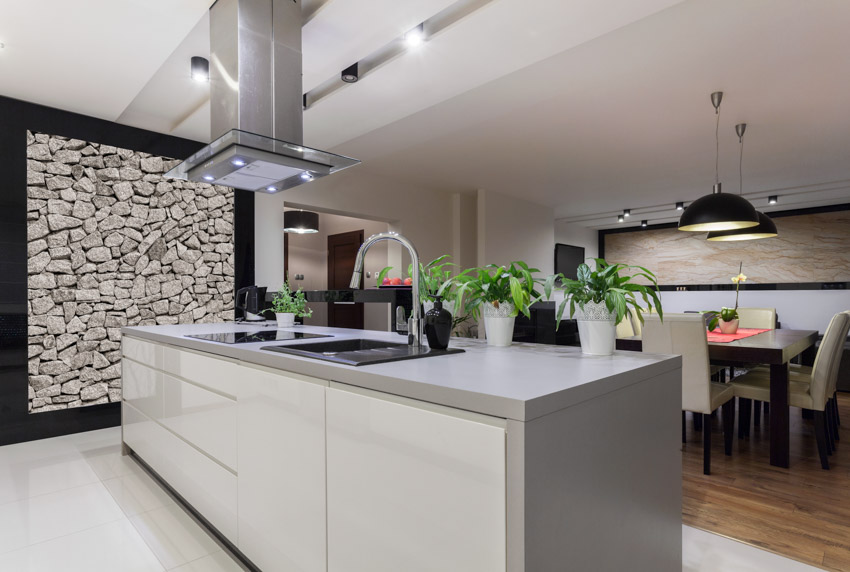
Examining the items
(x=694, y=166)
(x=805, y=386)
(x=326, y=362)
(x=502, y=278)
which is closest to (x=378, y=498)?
(x=326, y=362)

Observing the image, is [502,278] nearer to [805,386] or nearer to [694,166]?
[805,386]

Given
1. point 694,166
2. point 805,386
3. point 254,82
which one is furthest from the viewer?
point 694,166

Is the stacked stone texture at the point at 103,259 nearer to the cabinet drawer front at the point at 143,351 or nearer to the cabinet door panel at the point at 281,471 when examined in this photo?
the cabinet drawer front at the point at 143,351

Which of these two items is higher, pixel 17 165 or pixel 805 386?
pixel 17 165

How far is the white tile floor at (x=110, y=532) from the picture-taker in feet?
5.73

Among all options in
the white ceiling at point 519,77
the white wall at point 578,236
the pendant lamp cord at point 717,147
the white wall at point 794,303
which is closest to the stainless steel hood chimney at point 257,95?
the white ceiling at point 519,77

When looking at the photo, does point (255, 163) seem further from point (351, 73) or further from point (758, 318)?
point (758, 318)

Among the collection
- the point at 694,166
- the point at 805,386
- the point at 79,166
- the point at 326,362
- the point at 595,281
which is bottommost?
the point at 805,386

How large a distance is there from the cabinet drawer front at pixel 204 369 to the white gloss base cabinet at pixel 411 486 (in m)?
0.64

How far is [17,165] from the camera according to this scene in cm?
325

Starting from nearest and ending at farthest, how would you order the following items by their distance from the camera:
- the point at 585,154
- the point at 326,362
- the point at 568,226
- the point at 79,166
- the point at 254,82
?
the point at 326,362
the point at 254,82
the point at 79,166
the point at 585,154
the point at 568,226

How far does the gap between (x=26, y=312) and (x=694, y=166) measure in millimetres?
6362

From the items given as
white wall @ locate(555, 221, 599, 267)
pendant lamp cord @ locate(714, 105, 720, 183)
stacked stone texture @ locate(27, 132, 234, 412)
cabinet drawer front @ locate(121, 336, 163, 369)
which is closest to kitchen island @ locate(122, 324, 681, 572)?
cabinet drawer front @ locate(121, 336, 163, 369)

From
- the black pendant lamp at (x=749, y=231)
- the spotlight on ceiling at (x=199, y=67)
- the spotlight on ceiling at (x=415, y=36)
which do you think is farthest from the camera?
the black pendant lamp at (x=749, y=231)
